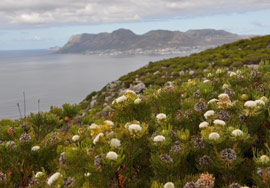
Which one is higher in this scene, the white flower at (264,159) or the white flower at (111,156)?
the white flower at (111,156)

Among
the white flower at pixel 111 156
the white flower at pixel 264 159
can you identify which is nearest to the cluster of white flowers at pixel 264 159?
the white flower at pixel 264 159

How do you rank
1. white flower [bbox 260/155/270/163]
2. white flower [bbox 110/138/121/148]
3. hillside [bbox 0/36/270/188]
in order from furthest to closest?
white flower [bbox 110/138/121/148] < hillside [bbox 0/36/270/188] < white flower [bbox 260/155/270/163]

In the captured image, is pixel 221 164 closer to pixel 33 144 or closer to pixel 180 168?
pixel 180 168

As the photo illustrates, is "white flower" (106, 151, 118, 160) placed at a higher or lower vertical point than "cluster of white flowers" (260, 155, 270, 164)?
higher

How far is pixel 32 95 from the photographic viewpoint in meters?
116

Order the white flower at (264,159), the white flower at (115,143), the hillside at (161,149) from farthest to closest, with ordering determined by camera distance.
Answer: the white flower at (115,143), the hillside at (161,149), the white flower at (264,159)

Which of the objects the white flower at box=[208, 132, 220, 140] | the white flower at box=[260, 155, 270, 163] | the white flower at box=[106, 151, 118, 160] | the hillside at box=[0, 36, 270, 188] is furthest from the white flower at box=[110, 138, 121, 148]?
the white flower at box=[260, 155, 270, 163]

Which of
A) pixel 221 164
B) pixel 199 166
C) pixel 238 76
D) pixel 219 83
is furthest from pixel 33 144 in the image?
pixel 238 76

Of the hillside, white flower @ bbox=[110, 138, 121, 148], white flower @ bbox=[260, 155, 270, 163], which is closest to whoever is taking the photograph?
white flower @ bbox=[260, 155, 270, 163]

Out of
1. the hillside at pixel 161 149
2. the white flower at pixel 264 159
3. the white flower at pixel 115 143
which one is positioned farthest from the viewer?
the white flower at pixel 115 143

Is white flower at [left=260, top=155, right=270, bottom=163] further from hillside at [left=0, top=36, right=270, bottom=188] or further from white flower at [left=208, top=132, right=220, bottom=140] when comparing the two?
white flower at [left=208, top=132, right=220, bottom=140]

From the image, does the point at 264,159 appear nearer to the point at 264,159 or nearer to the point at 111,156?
the point at 264,159

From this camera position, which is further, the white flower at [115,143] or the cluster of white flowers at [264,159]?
the white flower at [115,143]

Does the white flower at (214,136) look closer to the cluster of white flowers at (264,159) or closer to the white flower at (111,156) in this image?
the cluster of white flowers at (264,159)
